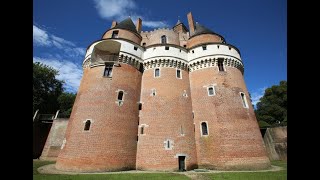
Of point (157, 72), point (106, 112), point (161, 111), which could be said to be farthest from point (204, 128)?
point (106, 112)

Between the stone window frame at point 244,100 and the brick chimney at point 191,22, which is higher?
the brick chimney at point 191,22

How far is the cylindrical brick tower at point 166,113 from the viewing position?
762 inches

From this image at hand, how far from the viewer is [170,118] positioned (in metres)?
20.8

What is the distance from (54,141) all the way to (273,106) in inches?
1674

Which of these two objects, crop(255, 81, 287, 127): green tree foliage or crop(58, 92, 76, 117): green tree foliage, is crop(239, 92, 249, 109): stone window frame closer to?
crop(255, 81, 287, 127): green tree foliage

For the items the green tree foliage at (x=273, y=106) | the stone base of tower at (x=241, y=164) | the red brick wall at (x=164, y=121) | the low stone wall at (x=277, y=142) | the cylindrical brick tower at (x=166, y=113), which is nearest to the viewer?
the stone base of tower at (x=241, y=164)

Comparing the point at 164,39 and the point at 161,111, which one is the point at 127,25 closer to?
the point at 164,39

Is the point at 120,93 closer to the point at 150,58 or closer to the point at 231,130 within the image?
the point at 150,58

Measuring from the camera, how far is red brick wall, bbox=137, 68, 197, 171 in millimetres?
19234

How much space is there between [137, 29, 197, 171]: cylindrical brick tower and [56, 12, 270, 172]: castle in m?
0.09

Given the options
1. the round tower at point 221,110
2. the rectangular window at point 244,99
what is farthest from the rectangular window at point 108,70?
the rectangular window at point 244,99

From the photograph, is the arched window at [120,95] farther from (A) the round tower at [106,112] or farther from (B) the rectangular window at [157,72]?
(B) the rectangular window at [157,72]

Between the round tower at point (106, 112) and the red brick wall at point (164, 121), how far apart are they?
3.43ft
